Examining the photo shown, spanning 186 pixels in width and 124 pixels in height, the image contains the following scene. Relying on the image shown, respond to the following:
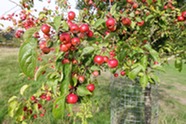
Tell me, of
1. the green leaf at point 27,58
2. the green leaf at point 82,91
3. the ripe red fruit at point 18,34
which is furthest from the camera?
the ripe red fruit at point 18,34

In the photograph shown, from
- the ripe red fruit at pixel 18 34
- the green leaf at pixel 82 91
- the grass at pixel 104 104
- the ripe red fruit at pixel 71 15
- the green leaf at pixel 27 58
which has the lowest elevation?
the grass at pixel 104 104

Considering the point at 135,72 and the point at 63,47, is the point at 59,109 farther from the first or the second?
the point at 135,72

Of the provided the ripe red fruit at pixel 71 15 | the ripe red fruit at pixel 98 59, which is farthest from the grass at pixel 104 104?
the ripe red fruit at pixel 71 15

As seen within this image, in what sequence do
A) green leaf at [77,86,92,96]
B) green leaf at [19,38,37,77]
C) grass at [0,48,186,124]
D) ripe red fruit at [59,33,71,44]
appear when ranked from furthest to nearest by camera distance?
grass at [0,48,186,124] → green leaf at [77,86,92,96] → ripe red fruit at [59,33,71,44] → green leaf at [19,38,37,77]

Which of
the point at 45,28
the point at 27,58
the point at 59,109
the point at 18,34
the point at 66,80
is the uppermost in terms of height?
the point at 18,34

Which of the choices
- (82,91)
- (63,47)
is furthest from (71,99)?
(63,47)

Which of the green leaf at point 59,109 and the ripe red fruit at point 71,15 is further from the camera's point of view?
the ripe red fruit at point 71,15

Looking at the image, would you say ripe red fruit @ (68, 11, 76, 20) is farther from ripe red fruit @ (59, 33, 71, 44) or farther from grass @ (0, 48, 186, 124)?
grass @ (0, 48, 186, 124)

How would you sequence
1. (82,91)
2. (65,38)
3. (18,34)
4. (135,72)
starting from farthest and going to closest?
(18,34) < (135,72) < (82,91) < (65,38)

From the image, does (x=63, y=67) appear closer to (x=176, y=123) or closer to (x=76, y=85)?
(x=76, y=85)

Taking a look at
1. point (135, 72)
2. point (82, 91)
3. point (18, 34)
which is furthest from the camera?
point (18, 34)

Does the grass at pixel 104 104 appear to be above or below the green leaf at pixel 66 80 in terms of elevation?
below

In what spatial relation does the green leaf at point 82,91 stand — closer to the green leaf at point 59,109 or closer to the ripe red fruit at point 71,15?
the green leaf at point 59,109

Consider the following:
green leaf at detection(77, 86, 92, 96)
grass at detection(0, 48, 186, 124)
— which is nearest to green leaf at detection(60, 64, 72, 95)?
green leaf at detection(77, 86, 92, 96)
